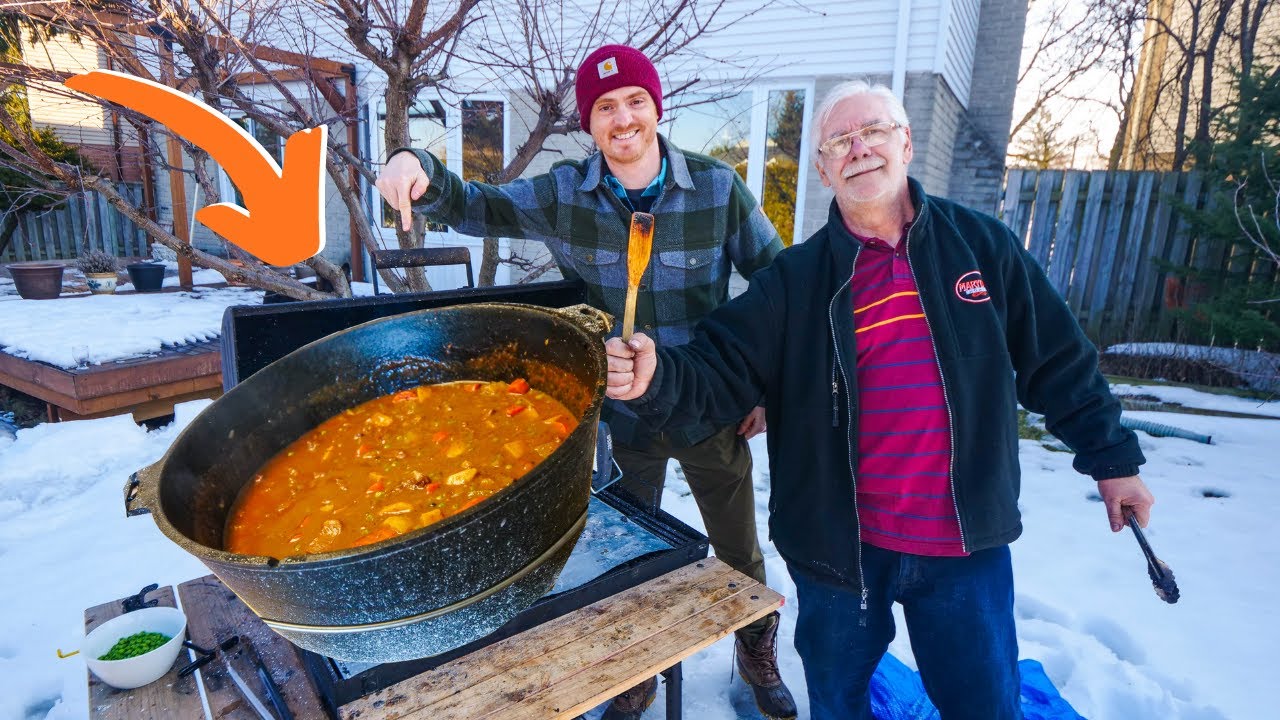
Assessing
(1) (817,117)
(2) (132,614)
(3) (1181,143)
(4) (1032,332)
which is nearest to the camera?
(2) (132,614)

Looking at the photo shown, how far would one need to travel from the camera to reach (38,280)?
6.70 m

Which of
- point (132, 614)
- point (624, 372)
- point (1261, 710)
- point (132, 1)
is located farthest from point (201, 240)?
point (1261, 710)

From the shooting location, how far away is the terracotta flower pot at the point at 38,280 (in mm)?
6641

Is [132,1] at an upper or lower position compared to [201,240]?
upper

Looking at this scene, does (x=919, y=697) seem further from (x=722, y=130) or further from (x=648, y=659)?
(x=722, y=130)

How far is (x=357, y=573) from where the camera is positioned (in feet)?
2.81

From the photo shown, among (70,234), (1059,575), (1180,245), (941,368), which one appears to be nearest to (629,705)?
(941,368)

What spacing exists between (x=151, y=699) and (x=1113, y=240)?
928 centimetres

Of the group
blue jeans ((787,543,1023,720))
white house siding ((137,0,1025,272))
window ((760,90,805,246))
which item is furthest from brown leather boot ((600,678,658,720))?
window ((760,90,805,246))

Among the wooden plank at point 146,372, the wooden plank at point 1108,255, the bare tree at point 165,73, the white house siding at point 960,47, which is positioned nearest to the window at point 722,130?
the white house siding at point 960,47

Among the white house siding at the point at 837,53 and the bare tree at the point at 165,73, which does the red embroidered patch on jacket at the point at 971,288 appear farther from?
the white house siding at the point at 837,53

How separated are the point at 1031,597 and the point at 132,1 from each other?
487cm

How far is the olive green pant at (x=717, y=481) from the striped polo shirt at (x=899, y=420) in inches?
29.1

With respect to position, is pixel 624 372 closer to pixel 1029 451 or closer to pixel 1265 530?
pixel 1265 530
